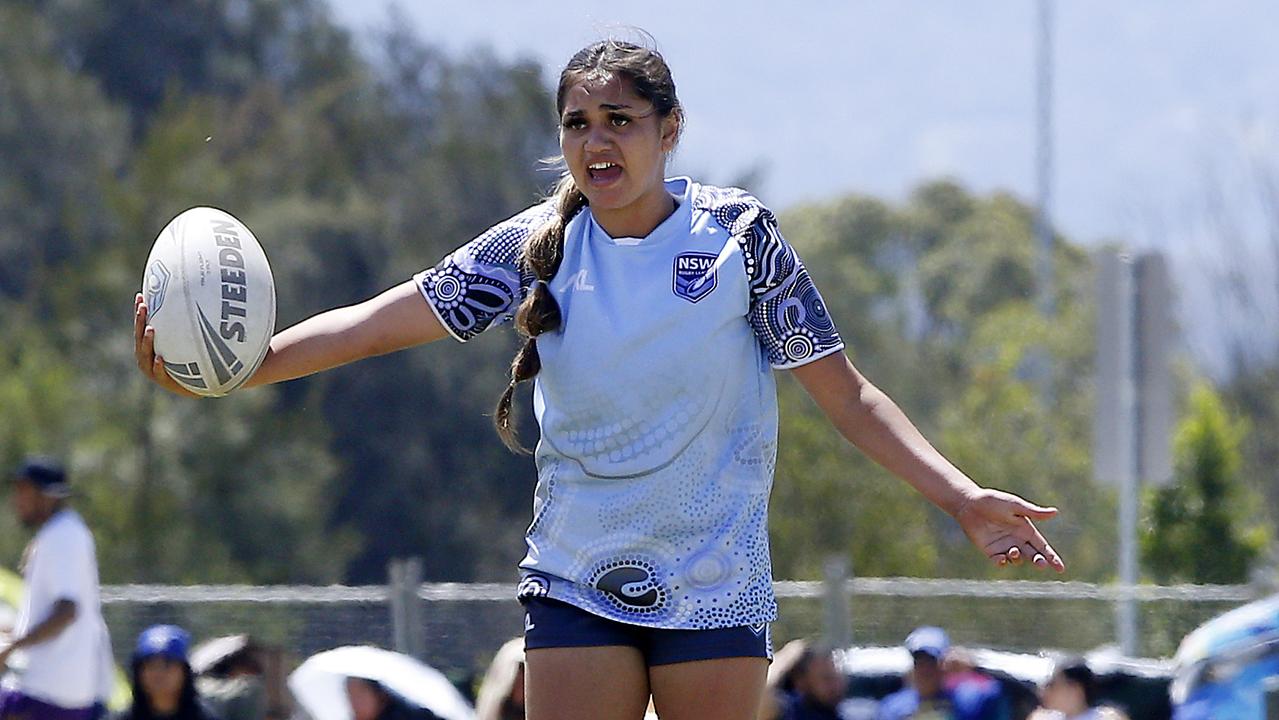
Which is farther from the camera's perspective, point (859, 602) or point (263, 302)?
point (859, 602)

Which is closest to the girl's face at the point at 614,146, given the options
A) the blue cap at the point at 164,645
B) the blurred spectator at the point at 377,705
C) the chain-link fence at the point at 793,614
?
the blurred spectator at the point at 377,705

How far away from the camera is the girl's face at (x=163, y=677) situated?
27.5 feet

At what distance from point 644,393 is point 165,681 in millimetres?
5499

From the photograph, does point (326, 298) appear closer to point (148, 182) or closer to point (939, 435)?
point (148, 182)

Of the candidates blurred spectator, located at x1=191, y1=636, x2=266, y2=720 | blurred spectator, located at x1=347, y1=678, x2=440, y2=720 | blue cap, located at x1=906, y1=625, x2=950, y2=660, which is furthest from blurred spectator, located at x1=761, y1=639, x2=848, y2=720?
blurred spectator, located at x1=191, y1=636, x2=266, y2=720

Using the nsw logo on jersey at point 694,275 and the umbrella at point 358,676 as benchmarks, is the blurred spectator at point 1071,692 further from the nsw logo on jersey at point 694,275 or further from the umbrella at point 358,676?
the nsw logo on jersey at point 694,275

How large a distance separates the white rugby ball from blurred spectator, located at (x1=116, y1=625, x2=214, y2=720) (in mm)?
4973

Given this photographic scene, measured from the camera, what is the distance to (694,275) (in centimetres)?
347

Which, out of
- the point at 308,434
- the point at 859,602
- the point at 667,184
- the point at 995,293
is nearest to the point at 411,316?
the point at 667,184

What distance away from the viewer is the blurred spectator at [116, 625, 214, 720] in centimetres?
837

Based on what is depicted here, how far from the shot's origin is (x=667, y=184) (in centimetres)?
364

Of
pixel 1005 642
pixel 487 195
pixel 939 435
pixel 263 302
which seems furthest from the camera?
pixel 487 195

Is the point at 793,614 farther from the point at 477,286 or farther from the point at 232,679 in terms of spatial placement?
the point at 477,286

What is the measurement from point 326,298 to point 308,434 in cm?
268
